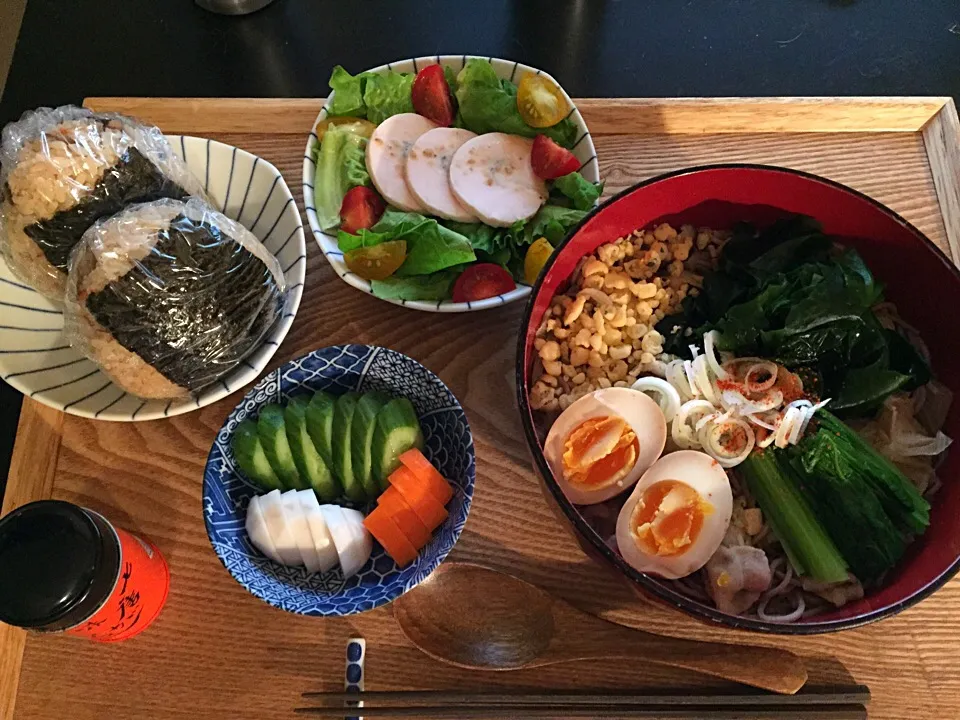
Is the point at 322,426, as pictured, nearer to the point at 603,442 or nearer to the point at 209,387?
the point at 209,387

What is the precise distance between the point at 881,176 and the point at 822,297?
1.67ft

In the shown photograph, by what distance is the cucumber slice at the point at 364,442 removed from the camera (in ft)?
3.59

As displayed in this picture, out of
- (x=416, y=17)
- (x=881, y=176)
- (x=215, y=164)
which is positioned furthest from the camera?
(x=416, y=17)

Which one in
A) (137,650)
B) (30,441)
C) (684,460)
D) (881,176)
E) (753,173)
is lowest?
(137,650)

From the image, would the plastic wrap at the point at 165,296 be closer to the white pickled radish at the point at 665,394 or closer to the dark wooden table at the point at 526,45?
the white pickled radish at the point at 665,394

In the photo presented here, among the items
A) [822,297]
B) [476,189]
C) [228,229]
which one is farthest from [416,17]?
[822,297]

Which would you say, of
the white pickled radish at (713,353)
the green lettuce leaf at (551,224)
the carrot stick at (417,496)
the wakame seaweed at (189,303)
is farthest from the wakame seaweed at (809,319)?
the wakame seaweed at (189,303)

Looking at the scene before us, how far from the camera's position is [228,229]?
1133 mm

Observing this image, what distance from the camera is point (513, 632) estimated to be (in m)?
1.09

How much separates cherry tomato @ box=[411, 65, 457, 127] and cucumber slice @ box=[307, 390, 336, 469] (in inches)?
24.5

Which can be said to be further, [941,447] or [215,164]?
[215,164]

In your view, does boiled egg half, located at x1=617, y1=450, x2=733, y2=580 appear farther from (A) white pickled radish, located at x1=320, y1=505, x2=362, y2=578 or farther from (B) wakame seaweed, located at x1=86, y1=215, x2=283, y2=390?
(B) wakame seaweed, located at x1=86, y1=215, x2=283, y2=390

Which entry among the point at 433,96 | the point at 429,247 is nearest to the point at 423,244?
the point at 429,247

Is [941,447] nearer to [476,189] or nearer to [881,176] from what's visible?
[881,176]
